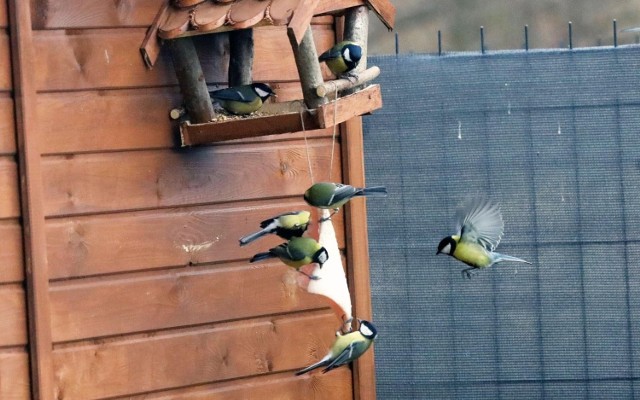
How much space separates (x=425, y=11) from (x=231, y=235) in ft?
22.5

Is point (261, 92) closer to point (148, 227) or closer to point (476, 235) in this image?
point (148, 227)

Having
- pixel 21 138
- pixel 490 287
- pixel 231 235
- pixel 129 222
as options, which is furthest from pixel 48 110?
pixel 490 287

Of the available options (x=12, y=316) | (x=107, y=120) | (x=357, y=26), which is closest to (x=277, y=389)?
(x=12, y=316)

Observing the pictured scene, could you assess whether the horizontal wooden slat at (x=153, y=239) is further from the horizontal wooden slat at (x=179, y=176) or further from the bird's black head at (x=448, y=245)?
the bird's black head at (x=448, y=245)

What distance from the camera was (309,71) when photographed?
319cm

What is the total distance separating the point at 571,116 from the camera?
14.7 ft

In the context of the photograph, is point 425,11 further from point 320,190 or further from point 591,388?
point 320,190

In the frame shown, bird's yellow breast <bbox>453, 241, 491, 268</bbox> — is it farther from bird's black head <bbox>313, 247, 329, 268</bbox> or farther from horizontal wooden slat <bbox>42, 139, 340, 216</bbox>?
bird's black head <bbox>313, 247, 329, 268</bbox>

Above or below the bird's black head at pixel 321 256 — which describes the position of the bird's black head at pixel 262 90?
above

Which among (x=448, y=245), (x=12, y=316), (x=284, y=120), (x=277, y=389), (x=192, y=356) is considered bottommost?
(x=277, y=389)

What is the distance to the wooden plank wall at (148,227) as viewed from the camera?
3172 mm

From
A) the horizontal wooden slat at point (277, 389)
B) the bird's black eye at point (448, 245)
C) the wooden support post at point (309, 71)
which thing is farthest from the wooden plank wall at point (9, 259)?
the bird's black eye at point (448, 245)

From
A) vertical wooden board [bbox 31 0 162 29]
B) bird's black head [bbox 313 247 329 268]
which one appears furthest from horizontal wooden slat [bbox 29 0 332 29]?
bird's black head [bbox 313 247 329 268]

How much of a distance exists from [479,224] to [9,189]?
4.37 feet
